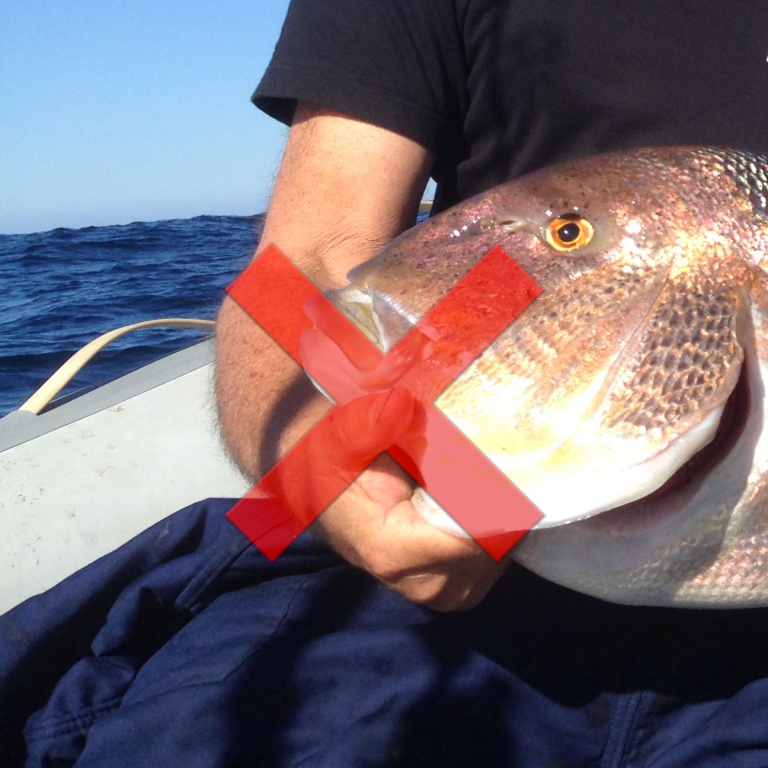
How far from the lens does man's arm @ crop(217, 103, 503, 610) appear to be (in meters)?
1.24

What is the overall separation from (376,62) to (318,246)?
1.41 feet

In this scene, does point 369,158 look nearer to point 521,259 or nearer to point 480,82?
point 480,82

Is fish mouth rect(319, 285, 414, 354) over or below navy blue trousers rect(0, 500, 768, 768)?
over

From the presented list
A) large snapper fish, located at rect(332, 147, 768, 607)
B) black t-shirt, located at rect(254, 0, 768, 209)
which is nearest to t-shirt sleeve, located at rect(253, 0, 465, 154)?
black t-shirt, located at rect(254, 0, 768, 209)

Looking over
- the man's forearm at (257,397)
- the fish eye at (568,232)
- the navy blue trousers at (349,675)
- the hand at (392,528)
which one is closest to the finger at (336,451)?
the hand at (392,528)

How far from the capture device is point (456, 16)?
1.63 m

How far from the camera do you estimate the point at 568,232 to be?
2.97 feet

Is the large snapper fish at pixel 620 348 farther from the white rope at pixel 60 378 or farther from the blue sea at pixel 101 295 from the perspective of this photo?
the white rope at pixel 60 378

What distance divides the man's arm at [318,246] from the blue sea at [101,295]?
1.01 feet

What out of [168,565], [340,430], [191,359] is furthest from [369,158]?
[191,359]

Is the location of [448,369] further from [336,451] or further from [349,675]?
[349,675]

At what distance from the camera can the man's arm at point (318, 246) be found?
1.24 meters

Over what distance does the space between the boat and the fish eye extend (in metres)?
1.21

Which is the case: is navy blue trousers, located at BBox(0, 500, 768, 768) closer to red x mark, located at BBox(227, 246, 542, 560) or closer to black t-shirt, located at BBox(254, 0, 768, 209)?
red x mark, located at BBox(227, 246, 542, 560)
